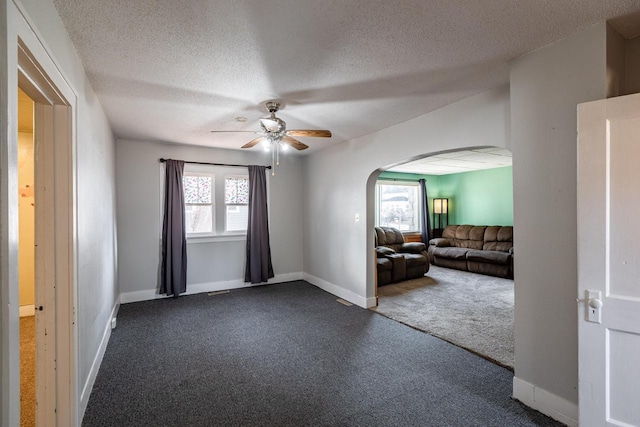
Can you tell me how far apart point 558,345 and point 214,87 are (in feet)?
10.8

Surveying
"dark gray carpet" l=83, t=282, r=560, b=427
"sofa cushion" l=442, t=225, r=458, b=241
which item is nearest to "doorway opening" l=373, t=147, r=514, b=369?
"sofa cushion" l=442, t=225, r=458, b=241

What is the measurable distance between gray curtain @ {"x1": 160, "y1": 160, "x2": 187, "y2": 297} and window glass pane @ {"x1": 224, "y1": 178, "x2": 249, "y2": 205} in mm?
804

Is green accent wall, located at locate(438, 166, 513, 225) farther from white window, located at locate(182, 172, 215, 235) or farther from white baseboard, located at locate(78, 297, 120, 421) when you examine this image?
white baseboard, located at locate(78, 297, 120, 421)

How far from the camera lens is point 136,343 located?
3.26 metres

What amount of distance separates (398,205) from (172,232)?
19.3 feet

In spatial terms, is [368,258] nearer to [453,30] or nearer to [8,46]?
[453,30]

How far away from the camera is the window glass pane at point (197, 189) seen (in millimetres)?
5168

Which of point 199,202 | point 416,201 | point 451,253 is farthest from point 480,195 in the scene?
point 199,202

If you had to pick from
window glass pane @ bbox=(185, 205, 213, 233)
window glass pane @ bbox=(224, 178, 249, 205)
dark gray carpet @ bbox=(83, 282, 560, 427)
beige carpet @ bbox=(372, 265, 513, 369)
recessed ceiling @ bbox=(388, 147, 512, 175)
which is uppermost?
recessed ceiling @ bbox=(388, 147, 512, 175)

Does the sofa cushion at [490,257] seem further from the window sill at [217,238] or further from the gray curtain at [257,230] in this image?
the window sill at [217,238]

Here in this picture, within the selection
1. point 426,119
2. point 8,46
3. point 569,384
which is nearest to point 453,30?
point 426,119

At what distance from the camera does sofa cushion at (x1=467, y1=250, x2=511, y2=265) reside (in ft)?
20.3

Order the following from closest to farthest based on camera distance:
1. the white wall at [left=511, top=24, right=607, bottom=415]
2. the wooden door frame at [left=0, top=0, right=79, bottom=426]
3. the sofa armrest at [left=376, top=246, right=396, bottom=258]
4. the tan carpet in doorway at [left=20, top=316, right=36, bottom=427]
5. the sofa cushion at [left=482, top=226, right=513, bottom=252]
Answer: the wooden door frame at [left=0, top=0, right=79, bottom=426]
the white wall at [left=511, top=24, right=607, bottom=415]
the tan carpet in doorway at [left=20, top=316, right=36, bottom=427]
the sofa armrest at [left=376, top=246, right=396, bottom=258]
the sofa cushion at [left=482, top=226, right=513, bottom=252]

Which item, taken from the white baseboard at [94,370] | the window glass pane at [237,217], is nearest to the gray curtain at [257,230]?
the window glass pane at [237,217]
